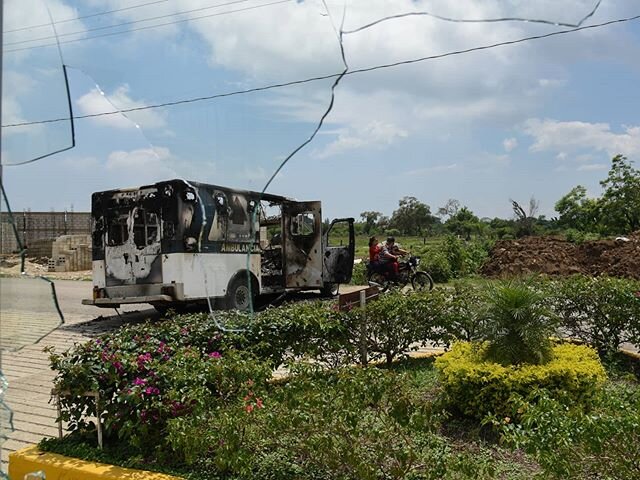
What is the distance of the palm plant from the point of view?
4586mm

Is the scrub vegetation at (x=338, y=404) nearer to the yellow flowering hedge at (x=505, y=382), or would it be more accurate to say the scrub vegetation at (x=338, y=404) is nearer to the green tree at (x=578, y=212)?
the yellow flowering hedge at (x=505, y=382)

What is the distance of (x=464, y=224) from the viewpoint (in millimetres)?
40094

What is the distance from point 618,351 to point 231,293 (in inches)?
180

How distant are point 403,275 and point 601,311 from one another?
7.38 meters

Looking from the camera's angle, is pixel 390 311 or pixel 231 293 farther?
pixel 390 311

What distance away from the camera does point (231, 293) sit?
3797 mm

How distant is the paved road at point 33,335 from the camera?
151 cm

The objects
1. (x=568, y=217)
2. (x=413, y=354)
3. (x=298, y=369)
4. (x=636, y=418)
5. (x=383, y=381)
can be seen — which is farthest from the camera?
(x=568, y=217)

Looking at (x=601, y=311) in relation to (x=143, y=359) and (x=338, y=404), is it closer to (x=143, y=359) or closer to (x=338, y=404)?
(x=338, y=404)

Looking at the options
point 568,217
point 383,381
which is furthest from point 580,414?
point 568,217

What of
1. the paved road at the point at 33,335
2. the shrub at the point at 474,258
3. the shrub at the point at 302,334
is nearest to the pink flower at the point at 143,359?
the paved road at the point at 33,335

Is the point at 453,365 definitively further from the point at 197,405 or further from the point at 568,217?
the point at 568,217

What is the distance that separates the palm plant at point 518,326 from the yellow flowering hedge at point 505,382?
0.37ft

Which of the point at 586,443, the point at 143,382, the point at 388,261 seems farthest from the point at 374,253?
the point at 586,443
